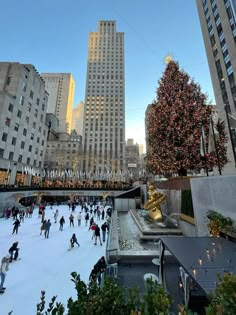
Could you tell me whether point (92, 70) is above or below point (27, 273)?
above

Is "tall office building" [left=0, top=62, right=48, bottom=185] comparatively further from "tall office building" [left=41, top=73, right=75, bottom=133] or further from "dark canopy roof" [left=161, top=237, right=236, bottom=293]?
"tall office building" [left=41, top=73, right=75, bottom=133]

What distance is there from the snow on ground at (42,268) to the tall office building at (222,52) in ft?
85.0

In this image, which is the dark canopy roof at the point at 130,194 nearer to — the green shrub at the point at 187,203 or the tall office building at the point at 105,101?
the green shrub at the point at 187,203

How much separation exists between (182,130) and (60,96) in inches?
6468

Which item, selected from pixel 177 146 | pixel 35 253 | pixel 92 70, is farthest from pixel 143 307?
pixel 92 70

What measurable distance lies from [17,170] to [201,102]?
40478mm

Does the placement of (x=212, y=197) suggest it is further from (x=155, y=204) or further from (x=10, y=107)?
(x=10, y=107)

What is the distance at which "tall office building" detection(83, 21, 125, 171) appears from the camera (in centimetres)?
9531

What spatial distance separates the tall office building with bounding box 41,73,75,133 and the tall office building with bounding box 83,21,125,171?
55.6 meters

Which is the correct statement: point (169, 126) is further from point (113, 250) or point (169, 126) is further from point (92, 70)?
point (92, 70)

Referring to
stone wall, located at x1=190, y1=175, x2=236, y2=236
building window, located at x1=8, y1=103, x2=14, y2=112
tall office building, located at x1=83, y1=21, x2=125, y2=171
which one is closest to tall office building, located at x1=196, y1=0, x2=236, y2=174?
stone wall, located at x1=190, y1=175, x2=236, y2=236

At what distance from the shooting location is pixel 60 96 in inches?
6147

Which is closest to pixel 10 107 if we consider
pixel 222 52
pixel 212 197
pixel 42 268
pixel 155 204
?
pixel 42 268

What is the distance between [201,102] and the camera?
16.1m
